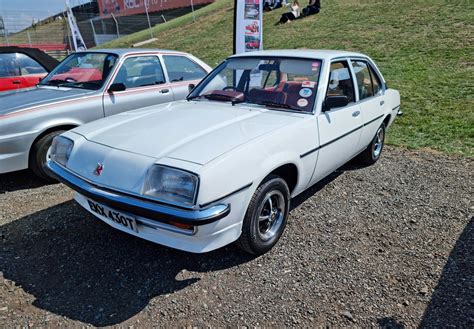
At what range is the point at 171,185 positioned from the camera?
2.42 m

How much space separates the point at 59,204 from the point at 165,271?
1.74 meters

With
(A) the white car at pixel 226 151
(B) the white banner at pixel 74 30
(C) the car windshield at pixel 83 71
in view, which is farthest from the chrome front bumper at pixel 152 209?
(B) the white banner at pixel 74 30

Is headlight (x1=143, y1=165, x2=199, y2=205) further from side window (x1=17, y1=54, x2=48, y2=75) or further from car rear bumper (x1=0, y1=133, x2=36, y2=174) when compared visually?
side window (x1=17, y1=54, x2=48, y2=75)

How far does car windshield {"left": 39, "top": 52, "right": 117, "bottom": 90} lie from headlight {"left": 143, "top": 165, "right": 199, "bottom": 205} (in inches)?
115

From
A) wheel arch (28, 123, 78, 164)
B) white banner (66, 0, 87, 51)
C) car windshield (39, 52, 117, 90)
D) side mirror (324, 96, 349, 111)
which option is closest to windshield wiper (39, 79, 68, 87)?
car windshield (39, 52, 117, 90)

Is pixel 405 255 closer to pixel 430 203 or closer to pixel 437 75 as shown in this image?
pixel 430 203

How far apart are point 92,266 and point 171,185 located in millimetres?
1074

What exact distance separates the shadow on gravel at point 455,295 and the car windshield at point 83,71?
14.5 feet

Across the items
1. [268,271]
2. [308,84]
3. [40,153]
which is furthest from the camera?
[40,153]

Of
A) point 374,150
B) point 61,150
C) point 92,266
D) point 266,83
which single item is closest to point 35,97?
point 61,150

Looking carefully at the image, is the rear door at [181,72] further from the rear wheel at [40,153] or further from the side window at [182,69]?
the rear wheel at [40,153]

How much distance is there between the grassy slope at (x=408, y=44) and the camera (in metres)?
6.42

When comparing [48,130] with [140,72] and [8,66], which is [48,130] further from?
→ [8,66]

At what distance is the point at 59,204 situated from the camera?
3.90 metres
